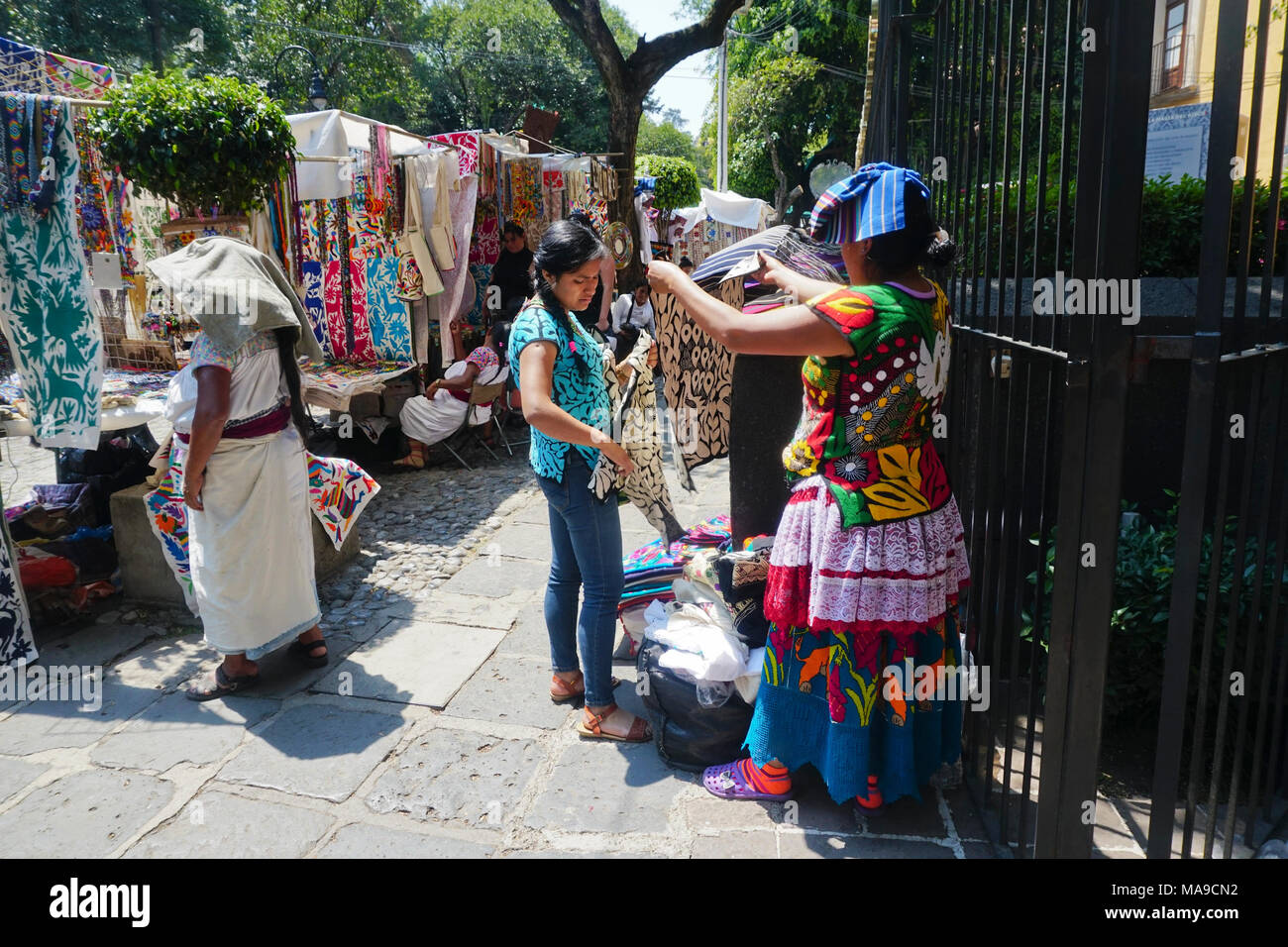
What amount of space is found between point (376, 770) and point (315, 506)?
214 centimetres

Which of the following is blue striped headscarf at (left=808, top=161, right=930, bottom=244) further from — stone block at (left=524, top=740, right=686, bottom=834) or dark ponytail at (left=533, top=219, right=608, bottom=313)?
stone block at (left=524, top=740, right=686, bottom=834)

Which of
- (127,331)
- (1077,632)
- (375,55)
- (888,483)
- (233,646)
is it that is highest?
(375,55)

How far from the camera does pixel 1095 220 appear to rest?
1.87 m

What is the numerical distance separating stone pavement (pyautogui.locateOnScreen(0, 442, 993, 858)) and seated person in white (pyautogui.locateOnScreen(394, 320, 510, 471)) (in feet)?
9.34

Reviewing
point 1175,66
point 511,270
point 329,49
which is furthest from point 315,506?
point 329,49

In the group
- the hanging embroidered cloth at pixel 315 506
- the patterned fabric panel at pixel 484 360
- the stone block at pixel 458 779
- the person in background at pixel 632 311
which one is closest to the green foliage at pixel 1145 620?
the stone block at pixel 458 779

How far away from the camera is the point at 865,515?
247cm

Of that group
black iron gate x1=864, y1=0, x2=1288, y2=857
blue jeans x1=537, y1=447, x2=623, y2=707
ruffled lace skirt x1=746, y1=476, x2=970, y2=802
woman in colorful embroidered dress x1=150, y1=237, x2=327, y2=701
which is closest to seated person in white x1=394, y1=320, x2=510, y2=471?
woman in colorful embroidered dress x1=150, y1=237, x2=327, y2=701

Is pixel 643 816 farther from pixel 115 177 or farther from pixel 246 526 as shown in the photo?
pixel 115 177

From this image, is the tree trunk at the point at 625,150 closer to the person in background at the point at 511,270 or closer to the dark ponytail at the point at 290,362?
the person in background at the point at 511,270

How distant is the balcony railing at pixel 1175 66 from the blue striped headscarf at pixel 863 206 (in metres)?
7.34

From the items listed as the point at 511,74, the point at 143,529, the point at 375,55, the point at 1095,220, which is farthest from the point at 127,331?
the point at 511,74

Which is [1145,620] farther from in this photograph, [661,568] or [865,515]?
[661,568]

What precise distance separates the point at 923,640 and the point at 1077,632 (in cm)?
65
